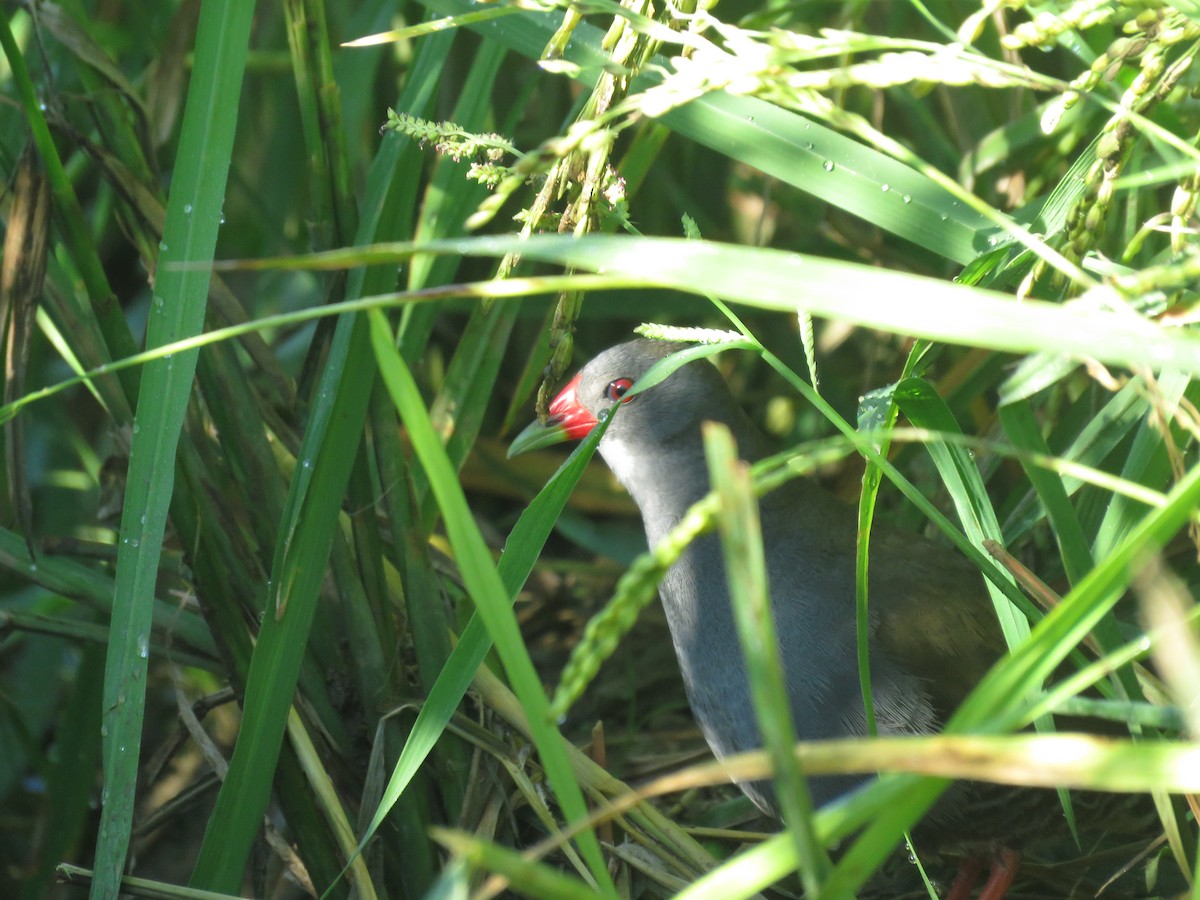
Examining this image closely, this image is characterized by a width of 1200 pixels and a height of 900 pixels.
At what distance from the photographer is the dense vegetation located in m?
0.86

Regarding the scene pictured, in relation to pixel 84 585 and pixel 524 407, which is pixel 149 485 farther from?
pixel 524 407

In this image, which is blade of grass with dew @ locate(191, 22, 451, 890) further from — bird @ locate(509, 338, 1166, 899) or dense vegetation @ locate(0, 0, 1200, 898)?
bird @ locate(509, 338, 1166, 899)

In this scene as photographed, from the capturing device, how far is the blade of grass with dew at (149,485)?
142 centimetres

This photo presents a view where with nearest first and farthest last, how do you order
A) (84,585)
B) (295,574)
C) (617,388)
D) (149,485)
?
(149,485) < (295,574) < (84,585) < (617,388)

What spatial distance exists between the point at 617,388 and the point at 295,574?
2.71 feet

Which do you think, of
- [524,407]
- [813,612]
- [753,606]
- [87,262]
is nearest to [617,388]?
[813,612]

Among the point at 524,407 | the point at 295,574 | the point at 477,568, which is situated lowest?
the point at 524,407

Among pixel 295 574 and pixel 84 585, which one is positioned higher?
pixel 295 574

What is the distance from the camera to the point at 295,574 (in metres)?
1.62

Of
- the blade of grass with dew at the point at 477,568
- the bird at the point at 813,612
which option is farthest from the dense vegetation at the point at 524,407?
the bird at the point at 813,612

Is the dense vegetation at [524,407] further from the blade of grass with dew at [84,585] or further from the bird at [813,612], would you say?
the bird at [813,612]

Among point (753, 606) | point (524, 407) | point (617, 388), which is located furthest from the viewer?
point (524, 407)

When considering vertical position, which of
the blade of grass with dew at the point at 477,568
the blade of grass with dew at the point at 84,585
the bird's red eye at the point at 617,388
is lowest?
the blade of grass with dew at the point at 84,585

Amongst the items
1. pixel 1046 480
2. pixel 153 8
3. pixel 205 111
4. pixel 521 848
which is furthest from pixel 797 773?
pixel 153 8
